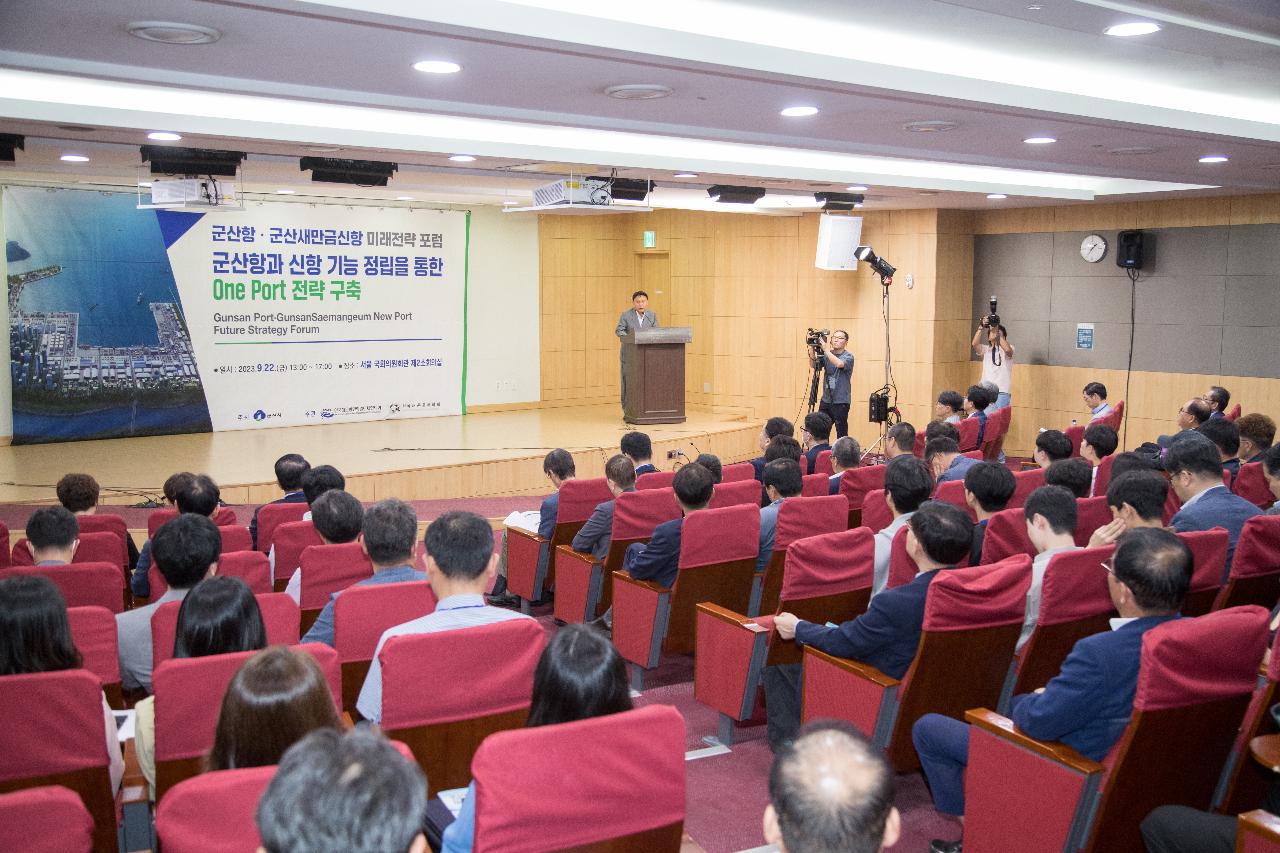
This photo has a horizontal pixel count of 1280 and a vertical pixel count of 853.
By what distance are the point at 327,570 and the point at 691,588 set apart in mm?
1622

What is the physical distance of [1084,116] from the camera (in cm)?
610

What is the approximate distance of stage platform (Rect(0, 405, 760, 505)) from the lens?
9.70m

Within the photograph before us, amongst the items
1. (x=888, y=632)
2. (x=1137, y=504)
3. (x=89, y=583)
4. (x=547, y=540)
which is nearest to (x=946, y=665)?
(x=888, y=632)

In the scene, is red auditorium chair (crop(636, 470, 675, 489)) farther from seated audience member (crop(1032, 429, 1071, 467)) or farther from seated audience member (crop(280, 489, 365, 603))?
seated audience member (crop(1032, 429, 1071, 467))

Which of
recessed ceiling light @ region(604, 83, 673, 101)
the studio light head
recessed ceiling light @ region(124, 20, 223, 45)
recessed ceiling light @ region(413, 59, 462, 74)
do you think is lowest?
the studio light head

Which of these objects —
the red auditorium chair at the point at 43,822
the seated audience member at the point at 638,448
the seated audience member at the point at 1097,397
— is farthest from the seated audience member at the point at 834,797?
the seated audience member at the point at 1097,397

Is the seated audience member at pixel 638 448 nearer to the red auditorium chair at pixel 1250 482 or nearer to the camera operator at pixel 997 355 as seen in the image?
the red auditorium chair at pixel 1250 482

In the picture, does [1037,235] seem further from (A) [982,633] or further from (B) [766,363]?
(A) [982,633]

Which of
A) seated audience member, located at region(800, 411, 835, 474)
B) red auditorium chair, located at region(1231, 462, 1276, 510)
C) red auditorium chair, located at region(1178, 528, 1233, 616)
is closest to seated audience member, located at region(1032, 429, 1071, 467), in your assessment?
red auditorium chair, located at region(1231, 462, 1276, 510)

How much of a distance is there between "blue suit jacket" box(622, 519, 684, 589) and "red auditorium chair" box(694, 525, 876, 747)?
515 mm

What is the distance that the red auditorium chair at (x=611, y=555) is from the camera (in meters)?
5.33

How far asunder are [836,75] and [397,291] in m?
9.93

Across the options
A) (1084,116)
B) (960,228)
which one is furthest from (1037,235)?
(1084,116)

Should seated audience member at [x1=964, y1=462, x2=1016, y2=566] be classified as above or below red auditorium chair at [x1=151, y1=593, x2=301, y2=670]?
above
